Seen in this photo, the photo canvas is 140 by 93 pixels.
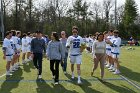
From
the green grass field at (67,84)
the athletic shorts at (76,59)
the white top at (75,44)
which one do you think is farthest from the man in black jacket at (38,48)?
the athletic shorts at (76,59)

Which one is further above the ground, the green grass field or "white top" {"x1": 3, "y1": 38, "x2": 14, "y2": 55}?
"white top" {"x1": 3, "y1": 38, "x2": 14, "y2": 55}

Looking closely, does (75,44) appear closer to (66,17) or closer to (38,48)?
(38,48)

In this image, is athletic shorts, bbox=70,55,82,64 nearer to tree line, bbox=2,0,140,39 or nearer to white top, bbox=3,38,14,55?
white top, bbox=3,38,14,55

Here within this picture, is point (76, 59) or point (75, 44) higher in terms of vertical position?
point (75, 44)

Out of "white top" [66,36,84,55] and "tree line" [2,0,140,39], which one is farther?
"tree line" [2,0,140,39]

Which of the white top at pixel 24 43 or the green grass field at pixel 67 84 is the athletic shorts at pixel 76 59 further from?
the white top at pixel 24 43

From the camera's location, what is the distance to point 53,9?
240 ft

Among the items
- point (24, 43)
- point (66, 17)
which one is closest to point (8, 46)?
point (24, 43)

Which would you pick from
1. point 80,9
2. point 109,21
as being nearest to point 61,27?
point 80,9

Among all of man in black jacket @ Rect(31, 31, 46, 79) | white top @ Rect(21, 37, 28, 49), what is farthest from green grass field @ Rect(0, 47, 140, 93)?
white top @ Rect(21, 37, 28, 49)

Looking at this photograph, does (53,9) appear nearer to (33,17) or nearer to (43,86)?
(33,17)

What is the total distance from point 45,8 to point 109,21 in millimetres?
17871

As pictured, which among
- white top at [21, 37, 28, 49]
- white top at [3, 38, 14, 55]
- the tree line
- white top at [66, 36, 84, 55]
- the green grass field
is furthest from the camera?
the tree line

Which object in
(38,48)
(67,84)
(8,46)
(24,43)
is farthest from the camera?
(24,43)
